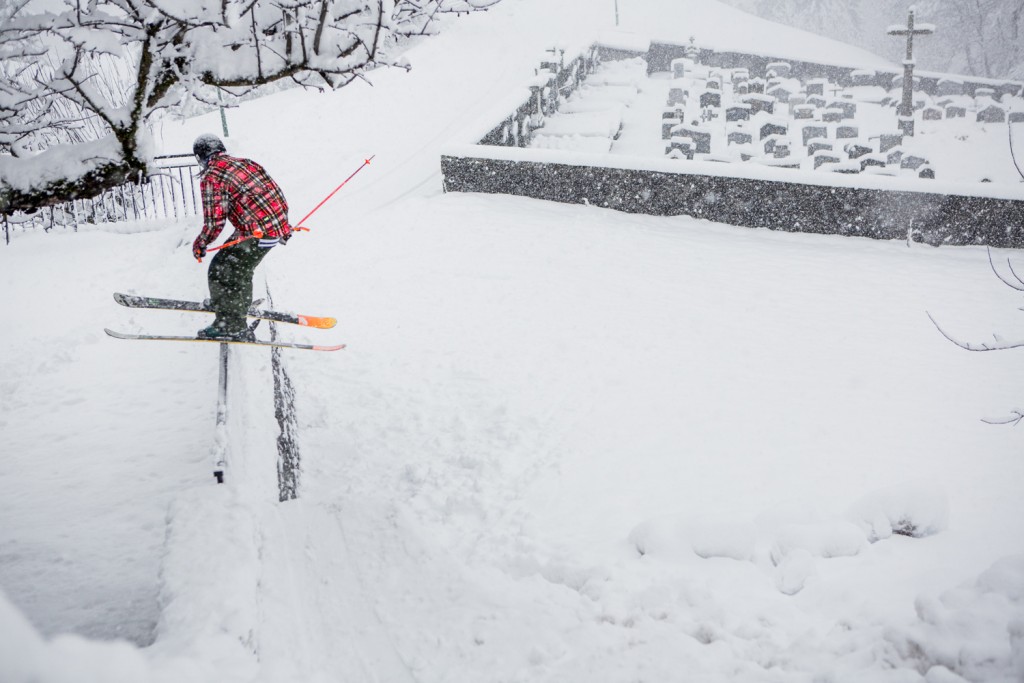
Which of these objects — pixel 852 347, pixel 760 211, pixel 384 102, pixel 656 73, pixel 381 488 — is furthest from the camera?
pixel 656 73

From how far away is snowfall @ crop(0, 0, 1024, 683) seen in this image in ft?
11.3

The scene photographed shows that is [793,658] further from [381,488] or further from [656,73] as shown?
[656,73]

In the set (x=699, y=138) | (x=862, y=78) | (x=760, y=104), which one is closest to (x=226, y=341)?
(x=699, y=138)

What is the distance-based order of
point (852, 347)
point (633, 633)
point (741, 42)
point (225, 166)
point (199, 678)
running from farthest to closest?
point (741, 42)
point (852, 347)
point (225, 166)
point (633, 633)
point (199, 678)

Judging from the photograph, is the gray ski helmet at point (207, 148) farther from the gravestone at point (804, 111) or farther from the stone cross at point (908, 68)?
the stone cross at point (908, 68)

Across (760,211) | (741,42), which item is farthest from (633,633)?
(741,42)

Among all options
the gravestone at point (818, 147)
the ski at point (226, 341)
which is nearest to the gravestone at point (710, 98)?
the gravestone at point (818, 147)

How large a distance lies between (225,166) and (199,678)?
4.38 meters

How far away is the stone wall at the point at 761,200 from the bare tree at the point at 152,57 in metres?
6.81

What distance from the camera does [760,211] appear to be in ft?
33.7

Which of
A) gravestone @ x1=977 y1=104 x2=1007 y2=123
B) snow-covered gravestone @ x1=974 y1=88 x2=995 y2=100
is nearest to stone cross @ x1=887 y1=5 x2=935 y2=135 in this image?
gravestone @ x1=977 y1=104 x2=1007 y2=123

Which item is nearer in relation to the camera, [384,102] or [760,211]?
[760,211]

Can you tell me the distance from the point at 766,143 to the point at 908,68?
951cm

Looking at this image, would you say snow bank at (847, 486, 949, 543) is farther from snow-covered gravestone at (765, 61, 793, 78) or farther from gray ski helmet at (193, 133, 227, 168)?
snow-covered gravestone at (765, 61, 793, 78)
